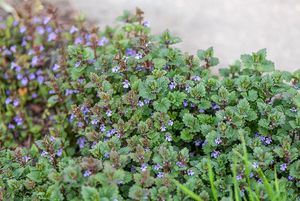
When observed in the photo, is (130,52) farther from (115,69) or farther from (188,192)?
(188,192)

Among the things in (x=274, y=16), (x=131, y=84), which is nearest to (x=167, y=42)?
(x=131, y=84)

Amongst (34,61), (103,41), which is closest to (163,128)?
(103,41)

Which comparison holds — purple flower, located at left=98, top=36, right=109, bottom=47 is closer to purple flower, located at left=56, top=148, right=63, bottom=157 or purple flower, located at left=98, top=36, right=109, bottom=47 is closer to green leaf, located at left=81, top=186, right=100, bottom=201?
purple flower, located at left=56, top=148, right=63, bottom=157

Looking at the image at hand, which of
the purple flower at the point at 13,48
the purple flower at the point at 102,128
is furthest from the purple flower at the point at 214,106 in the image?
the purple flower at the point at 13,48

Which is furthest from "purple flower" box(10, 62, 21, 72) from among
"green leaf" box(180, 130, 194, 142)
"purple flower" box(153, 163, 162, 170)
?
"purple flower" box(153, 163, 162, 170)

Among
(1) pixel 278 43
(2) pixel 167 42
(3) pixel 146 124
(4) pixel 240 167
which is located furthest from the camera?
(1) pixel 278 43

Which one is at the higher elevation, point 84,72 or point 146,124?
point 84,72

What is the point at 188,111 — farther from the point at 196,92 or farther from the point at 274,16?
the point at 274,16
